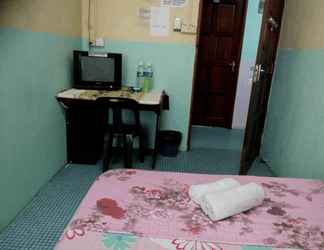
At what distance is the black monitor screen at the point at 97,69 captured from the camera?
2.81m

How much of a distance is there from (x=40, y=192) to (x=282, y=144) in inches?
92.9

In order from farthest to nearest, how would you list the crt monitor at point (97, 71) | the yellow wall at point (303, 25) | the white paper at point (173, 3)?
the white paper at point (173, 3), the crt monitor at point (97, 71), the yellow wall at point (303, 25)

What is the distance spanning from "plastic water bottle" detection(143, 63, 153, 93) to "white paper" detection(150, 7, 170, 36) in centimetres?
37

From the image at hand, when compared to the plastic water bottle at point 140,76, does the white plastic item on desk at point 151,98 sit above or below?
below

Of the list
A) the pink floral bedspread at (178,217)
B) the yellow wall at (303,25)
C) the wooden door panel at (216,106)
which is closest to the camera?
the pink floral bedspread at (178,217)

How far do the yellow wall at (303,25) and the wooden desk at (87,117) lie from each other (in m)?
1.45

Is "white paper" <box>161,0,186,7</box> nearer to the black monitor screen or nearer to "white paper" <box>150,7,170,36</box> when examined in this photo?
"white paper" <box>150,7,170,36</box>

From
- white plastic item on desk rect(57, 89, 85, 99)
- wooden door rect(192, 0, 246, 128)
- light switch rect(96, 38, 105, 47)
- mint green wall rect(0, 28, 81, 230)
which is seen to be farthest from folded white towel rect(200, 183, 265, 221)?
wooden door rect(192, 0, 246, 128)

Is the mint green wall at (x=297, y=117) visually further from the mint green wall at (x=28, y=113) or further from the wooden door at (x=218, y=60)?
the mint green wall at (x=28, y=113)

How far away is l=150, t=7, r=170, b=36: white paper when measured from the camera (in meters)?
2.97

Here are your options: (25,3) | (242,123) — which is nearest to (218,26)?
(242,123)

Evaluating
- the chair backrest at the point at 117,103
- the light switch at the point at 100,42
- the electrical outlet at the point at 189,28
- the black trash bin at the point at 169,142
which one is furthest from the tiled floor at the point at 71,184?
the electrical outlet at the point at 189,28

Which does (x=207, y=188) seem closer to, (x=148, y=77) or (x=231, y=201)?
(x=231, y=201)

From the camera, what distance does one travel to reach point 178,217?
116 centimetres
